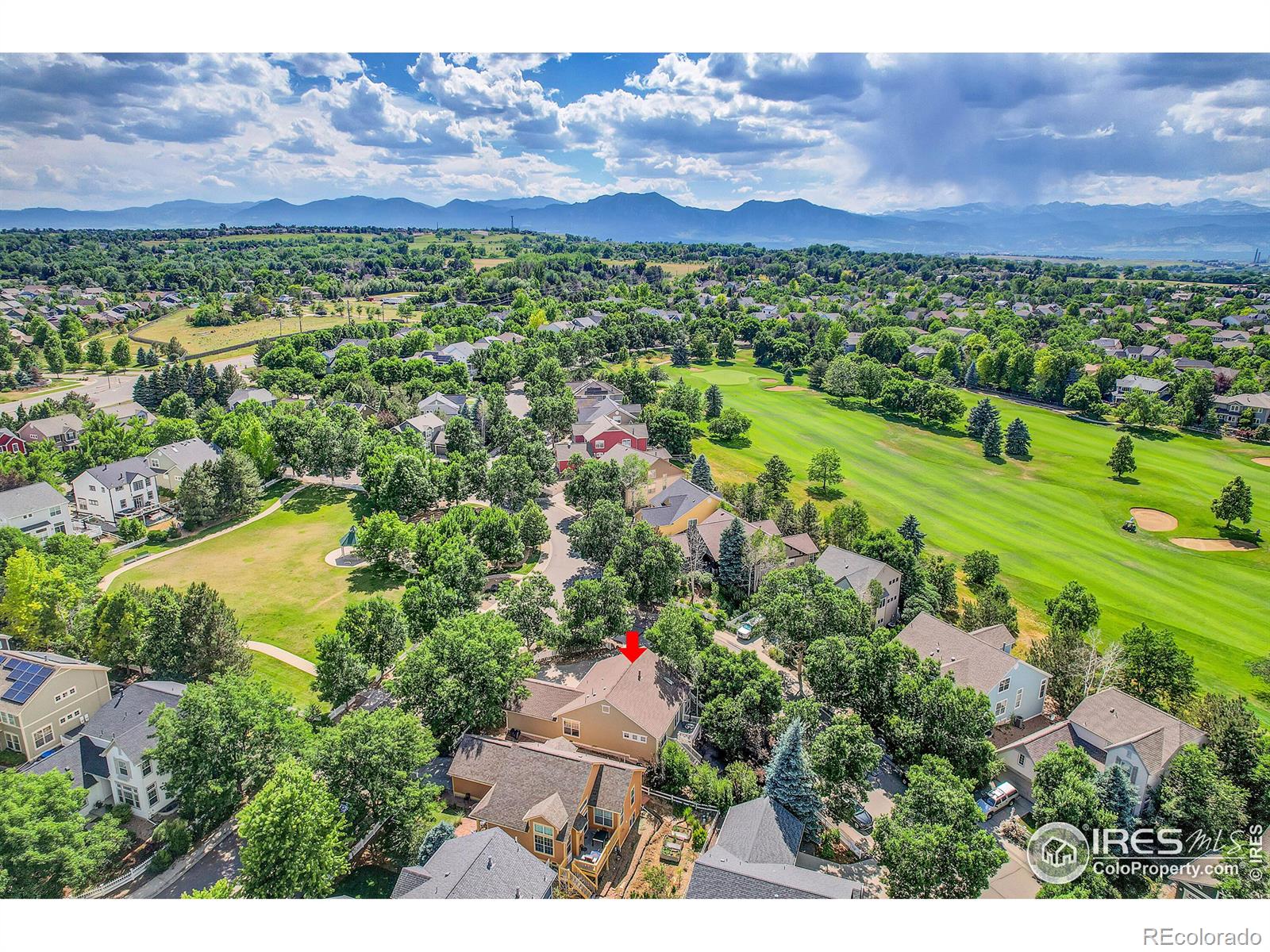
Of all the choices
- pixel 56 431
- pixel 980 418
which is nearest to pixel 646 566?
pixel 980 418

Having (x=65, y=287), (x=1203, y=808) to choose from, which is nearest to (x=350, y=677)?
(x=1203, y=808)

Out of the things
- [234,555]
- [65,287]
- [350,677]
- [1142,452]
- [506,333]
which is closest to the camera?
[350,677]

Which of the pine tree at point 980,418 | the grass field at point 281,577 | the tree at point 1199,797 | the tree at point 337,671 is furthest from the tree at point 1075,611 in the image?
the pine tree at point 980,418

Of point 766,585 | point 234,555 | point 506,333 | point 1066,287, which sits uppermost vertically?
point 1066,287

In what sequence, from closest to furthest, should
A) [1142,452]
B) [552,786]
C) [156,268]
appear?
[552,786], [1142,452], [156,268]

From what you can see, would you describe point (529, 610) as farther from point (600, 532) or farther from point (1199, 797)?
point (1199, 797)

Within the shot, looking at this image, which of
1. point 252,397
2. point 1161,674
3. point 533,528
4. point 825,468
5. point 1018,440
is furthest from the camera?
point 252,397

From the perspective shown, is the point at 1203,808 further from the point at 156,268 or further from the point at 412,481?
the point at 156,268
